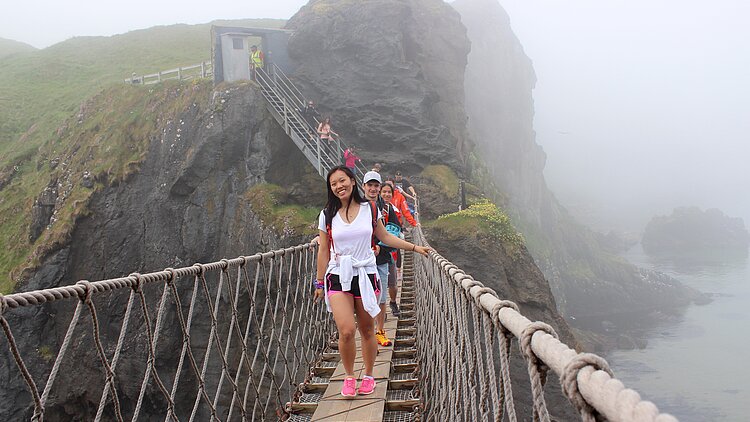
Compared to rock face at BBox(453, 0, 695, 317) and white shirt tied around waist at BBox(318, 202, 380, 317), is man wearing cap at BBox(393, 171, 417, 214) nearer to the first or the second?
white shirt tied around waist at BBox(318, 202, 380, 317)

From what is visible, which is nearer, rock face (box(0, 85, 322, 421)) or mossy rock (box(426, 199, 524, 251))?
mossy rock (box(426, 199, 524, 251))

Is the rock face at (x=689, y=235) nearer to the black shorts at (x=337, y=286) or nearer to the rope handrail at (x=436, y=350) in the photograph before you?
the rope handrail at (x=436, y=350)

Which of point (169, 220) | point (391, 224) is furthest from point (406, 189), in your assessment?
point (169, 220)

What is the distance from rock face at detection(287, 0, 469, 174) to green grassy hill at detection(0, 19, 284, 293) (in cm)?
411

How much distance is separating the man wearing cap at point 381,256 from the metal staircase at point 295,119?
30.9ft

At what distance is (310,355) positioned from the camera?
483cm

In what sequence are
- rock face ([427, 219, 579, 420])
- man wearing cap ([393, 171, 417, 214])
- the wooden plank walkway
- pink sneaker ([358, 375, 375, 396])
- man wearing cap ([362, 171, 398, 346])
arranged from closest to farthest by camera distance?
the wooden plank walkway
pink sneaker ([358, 375, 375, 396])
man wearing cap ([362, 171, 398, 346])
man wearing cap ([393, 171, 417, 214])
rock face ([427, 219, 579, 420])

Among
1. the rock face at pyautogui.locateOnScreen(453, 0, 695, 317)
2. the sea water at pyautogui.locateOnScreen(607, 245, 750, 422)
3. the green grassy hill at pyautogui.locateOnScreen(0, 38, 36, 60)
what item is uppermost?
the green grassy hill at pyautogui.locateOnScreen(0, 38, 36, 60)

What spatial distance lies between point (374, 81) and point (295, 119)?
3.43 meters

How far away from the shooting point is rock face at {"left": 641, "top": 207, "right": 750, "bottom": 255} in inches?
2940

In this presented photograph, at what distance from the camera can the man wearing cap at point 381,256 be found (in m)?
4.08

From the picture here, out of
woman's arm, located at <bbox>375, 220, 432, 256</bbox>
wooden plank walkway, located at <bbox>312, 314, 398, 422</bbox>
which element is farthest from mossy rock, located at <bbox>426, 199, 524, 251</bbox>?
woman's arm, located at <bbox>375, 220, 432, 256</bbox>

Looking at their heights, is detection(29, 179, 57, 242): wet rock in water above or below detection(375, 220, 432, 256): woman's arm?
below

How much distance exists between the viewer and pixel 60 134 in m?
18.4
